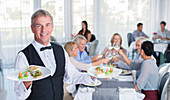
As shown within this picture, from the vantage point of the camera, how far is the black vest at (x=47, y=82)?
181cm

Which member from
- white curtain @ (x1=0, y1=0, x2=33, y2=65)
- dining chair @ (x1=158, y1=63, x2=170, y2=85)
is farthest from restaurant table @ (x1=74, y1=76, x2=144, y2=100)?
white curtain @ (x1=0, y1=0, x2=33, y2=65)

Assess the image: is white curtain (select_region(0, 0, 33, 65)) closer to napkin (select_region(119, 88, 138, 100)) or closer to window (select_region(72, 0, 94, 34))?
window (select_region(72, 0, 94, 34))

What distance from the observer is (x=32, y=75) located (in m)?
1.73

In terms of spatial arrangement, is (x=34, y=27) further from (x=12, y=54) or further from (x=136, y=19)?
(x=136, y=19)

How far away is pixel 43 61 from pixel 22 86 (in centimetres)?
28

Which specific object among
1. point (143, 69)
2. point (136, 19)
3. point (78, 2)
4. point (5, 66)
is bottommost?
point (5, 66)

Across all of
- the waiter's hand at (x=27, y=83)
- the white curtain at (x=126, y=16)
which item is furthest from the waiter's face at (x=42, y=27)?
the white curtain at (x=126, y=16)

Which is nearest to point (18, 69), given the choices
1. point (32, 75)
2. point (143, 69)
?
point (32, 75)

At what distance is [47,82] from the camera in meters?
1.84

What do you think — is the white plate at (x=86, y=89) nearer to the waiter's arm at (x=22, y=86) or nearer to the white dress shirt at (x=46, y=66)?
the white dress shirt at (x=46, y=66)

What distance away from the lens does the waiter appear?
68.8 inches

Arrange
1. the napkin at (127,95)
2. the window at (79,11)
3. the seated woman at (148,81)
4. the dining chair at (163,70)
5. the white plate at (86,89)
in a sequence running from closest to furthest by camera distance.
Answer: the napkin at (127,95)
the white plate at (86,89)
the seated woman at (148,81)
the dining chair at (163,70)
the window at (79,11)

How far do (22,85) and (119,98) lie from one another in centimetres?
130

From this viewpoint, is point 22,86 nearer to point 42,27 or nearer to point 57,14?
point 42,27
